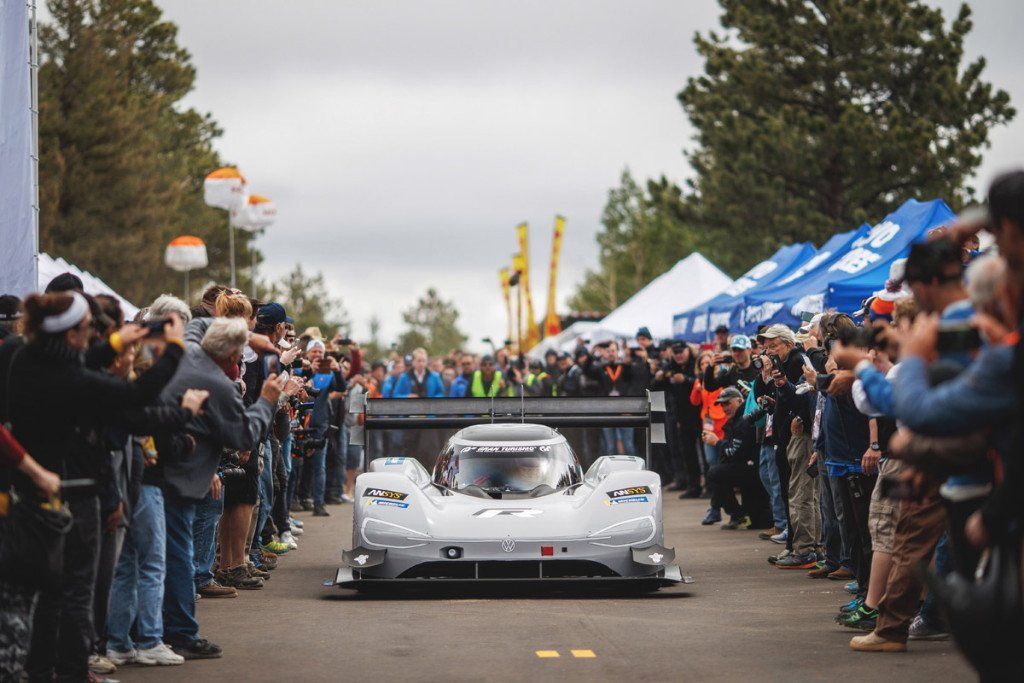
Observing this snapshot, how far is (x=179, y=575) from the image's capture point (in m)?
8.96

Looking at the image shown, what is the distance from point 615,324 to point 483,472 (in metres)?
20.4

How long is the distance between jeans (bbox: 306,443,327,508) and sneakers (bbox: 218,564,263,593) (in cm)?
763

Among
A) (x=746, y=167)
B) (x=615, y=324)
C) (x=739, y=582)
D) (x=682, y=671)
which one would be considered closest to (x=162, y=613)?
(x=682, y=671)

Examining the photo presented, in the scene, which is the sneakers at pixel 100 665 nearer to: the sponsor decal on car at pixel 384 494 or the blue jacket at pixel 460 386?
the sponsor decal on car at pixel 384 494

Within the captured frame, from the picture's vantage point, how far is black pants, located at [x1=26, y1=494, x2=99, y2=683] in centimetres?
705

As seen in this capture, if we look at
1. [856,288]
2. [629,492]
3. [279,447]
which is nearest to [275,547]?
[279,447]

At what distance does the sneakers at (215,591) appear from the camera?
1154 cm

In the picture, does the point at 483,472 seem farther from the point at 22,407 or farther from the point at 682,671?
the point at 22,407

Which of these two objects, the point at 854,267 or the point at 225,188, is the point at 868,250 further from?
the point at 225,188

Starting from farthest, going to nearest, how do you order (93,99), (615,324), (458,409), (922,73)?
(93,99), (922,73), (615,324), (458,409)

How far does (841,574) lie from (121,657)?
652 cm

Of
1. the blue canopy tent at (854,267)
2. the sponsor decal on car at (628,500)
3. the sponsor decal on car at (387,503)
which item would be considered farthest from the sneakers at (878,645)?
the blue canopy tent at (854,267)

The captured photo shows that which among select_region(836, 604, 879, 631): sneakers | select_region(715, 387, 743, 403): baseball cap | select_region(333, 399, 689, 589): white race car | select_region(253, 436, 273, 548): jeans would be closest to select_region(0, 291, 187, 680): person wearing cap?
select_region(333, 399, 689, 589): white race car

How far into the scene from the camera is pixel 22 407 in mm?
6824
